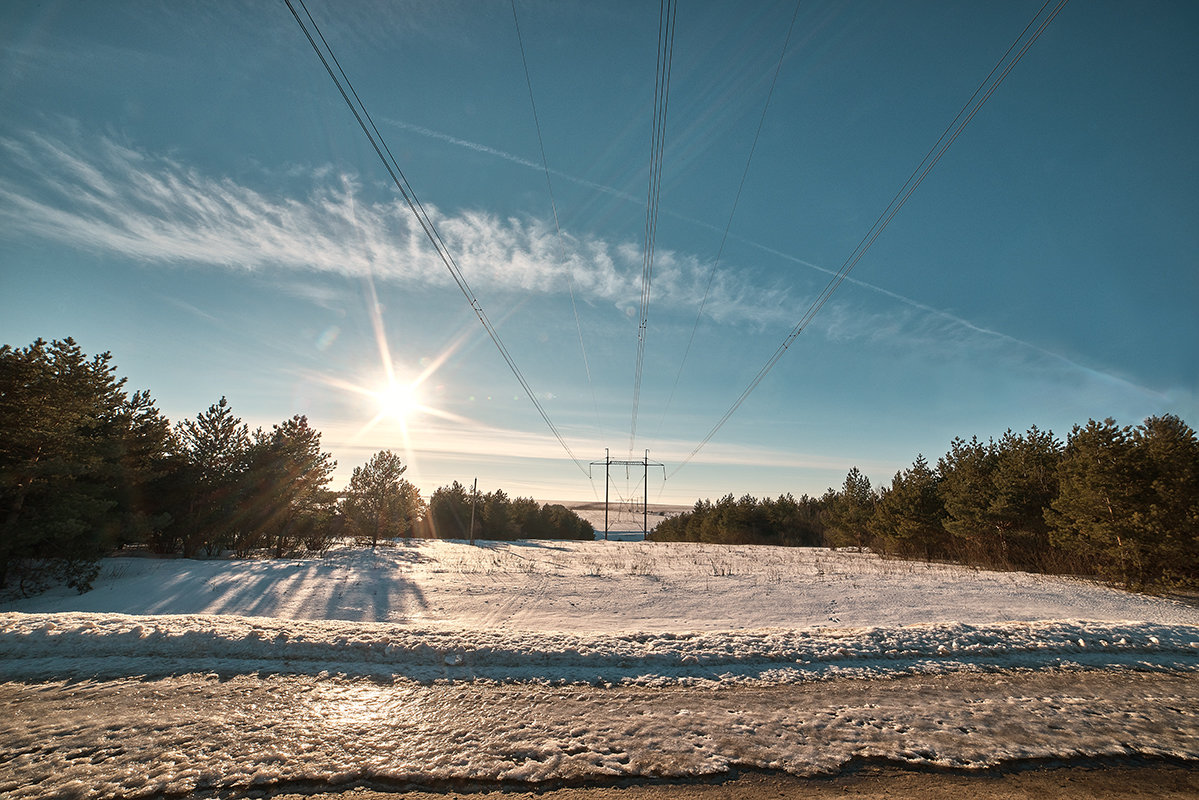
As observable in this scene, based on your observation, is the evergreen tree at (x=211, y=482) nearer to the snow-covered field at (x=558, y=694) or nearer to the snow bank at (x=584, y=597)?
the snow bank at (x=584, y=597)

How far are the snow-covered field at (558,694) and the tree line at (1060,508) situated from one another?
18.5 ft

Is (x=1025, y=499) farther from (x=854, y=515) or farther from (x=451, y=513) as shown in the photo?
(x=451, y=513)

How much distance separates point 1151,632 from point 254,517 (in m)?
28.2

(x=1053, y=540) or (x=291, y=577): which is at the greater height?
(x=1053, y=540)

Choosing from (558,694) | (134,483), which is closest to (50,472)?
(134,483)

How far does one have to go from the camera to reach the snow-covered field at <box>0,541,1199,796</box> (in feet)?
12.9

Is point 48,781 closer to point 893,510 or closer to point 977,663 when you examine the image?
point 977,663

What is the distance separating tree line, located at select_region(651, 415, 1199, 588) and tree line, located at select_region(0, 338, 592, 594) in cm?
2787

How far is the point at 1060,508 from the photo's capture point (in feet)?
52.7

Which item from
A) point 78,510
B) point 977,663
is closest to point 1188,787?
point 977,663

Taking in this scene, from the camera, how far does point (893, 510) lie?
28016 mm

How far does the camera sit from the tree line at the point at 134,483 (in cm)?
1272

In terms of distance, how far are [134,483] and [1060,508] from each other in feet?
105

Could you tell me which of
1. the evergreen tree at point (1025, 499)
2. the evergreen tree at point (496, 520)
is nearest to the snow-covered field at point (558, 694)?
the evergreen tree at point (1025, 499)
